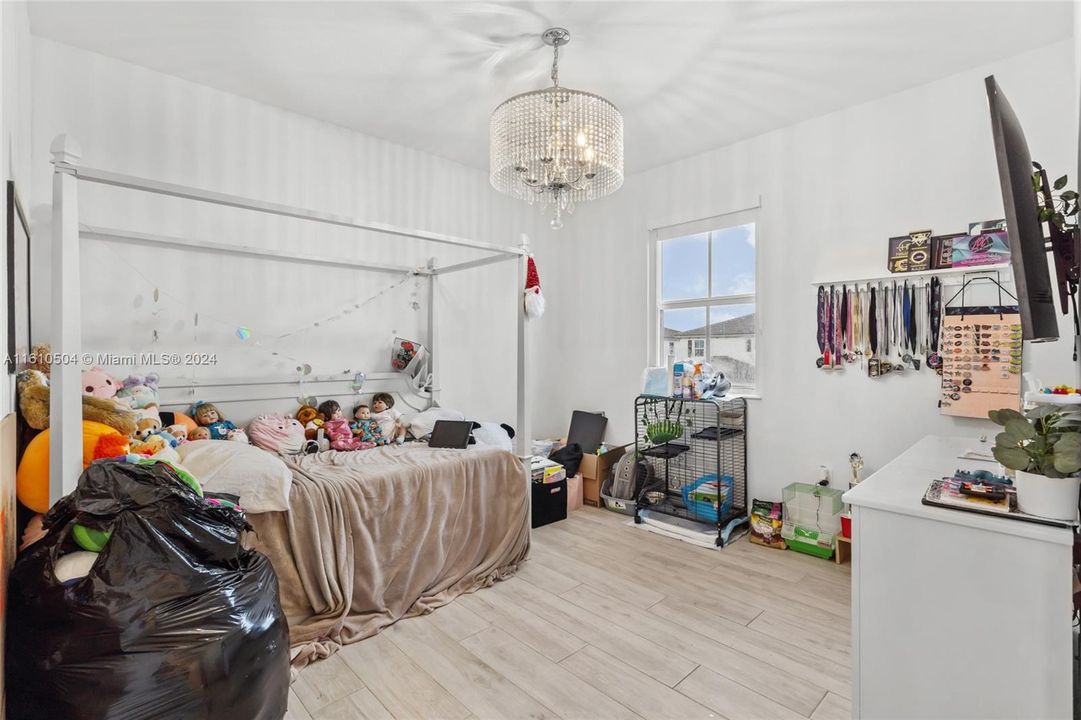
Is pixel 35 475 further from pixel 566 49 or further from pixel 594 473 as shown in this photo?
pixel 594 473

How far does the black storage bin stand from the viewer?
351cm

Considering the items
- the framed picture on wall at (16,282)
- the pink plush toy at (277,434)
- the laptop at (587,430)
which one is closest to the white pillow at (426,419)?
the pink plush toy at (277,434)

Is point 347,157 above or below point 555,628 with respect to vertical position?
above

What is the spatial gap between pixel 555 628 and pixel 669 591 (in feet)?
2.22

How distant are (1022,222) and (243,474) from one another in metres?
2.50

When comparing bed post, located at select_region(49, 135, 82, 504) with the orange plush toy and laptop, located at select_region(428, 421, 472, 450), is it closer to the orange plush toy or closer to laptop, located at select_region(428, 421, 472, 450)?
the orange plush toy

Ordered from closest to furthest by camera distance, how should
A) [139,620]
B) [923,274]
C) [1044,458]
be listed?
1. [1044,458]
2. [139,620]
3. [923,274]

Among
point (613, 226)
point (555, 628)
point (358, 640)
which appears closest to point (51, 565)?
point (358, 640)

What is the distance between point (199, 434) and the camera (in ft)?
8.35

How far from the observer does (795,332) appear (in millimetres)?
3273

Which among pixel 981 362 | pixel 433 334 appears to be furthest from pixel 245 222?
pixel 981 362

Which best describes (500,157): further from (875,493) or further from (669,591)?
(669,591)

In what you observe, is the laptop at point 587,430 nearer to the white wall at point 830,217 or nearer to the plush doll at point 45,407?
the white wall at point 830,217

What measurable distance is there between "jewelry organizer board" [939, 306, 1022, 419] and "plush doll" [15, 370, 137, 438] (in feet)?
12.3
